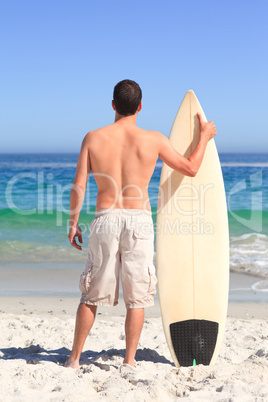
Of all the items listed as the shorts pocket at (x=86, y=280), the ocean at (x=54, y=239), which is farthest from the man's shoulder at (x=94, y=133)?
the ocean at (x=54, y=239)

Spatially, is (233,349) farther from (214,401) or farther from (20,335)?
(20,335)

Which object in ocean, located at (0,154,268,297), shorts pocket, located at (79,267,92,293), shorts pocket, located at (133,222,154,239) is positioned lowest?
ocean, located at (0,154,268,297)

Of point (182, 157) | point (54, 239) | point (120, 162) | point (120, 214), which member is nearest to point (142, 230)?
point (120, 214)

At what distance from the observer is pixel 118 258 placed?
254 centimetres

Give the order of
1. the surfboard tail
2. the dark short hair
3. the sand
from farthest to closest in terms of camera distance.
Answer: the surfboard tail, the dark short hair, the sand

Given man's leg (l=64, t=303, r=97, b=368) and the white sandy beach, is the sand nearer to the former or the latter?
the white sandy beach

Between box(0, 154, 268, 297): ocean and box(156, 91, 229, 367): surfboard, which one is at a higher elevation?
box(156, 91, 229, 367): surfboard

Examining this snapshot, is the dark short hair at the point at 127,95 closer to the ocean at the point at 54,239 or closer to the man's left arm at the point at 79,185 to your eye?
the man's left arm at the point at 79,185

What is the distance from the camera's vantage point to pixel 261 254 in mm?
6594

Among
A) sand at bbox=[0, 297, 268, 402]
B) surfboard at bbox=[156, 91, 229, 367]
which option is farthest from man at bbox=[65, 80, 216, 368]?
surfboard at bbox=[156, 91, 229, 367]

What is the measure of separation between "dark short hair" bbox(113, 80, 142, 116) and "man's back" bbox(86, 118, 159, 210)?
11cm

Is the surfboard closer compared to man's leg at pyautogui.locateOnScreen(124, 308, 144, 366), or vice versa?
man's leg at pyautogui.locateOnScreen(124, 308, 144, 366)

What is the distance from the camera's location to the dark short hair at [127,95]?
8.19 feet

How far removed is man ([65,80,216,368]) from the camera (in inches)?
98.9
